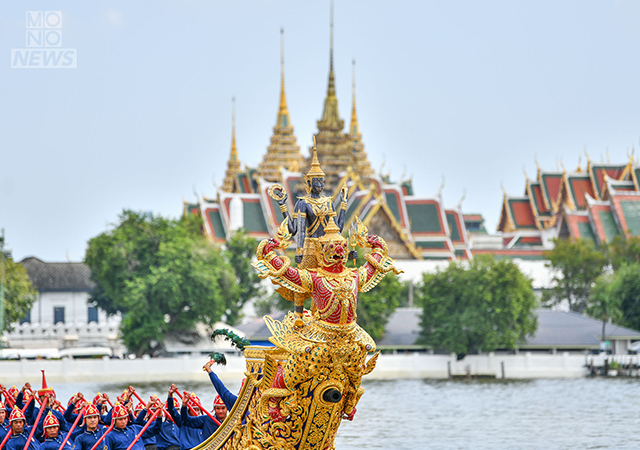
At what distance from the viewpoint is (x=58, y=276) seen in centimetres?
6294

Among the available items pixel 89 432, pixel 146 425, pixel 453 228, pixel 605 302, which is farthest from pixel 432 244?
pixel 89 432

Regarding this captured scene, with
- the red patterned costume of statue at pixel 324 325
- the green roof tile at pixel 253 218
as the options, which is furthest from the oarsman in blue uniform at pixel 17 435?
the green roof tile at pixel 253 218

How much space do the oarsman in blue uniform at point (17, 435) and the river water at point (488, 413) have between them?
483 inches

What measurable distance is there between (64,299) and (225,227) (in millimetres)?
8143

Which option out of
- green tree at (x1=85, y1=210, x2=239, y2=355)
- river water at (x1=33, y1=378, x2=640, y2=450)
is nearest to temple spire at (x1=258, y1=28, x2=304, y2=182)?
green tree at (x1=85, y1=210, x2=239, y2=355)

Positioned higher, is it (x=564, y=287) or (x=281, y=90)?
(x=281, y=90)

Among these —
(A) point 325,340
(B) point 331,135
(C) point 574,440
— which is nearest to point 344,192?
(A) point 325,340

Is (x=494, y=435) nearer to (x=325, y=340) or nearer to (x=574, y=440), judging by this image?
(x=574, y=440)

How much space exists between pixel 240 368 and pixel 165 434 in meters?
24.6

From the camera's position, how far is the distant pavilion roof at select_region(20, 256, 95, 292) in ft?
203

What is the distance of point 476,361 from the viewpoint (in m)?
41.6

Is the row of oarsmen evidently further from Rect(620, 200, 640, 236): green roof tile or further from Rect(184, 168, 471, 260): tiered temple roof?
Rect(620, 200, 640, 236): green roof tile

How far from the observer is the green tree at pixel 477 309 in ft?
135

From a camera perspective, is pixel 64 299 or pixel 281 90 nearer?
pixel 64 299
